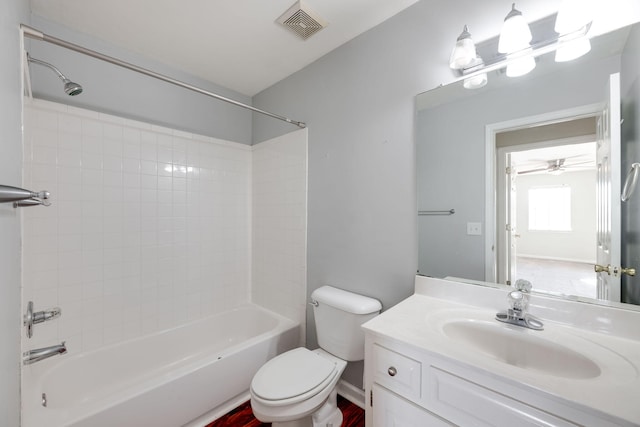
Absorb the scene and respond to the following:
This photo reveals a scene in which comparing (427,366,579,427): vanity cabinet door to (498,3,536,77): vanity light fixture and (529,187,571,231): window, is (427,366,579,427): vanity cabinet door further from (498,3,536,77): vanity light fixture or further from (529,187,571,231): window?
(498,3,536,77): vanity light fixture

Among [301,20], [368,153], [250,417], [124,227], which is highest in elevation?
[301,20]

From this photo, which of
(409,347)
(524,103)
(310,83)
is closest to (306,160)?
(310,83)

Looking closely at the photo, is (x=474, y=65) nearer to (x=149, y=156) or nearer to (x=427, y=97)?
(x=427, y=97)

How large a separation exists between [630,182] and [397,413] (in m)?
1.16

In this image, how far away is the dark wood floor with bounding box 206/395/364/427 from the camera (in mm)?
1534

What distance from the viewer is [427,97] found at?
1.37 metres

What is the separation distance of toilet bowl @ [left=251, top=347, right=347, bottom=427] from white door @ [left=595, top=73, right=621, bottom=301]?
1.23 metres

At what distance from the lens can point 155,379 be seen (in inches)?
54.7

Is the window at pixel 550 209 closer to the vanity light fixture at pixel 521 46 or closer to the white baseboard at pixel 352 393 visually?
the vanity light fixture at pixel 521 46

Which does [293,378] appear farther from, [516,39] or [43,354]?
[516,39]

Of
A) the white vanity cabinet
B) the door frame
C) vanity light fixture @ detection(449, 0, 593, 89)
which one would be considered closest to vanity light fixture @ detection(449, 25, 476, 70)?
vanity light fixture @ detection(449, 0, 593, 89)

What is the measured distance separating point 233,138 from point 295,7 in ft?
4.28

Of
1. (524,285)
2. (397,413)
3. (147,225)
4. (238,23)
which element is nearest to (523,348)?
(524,285)

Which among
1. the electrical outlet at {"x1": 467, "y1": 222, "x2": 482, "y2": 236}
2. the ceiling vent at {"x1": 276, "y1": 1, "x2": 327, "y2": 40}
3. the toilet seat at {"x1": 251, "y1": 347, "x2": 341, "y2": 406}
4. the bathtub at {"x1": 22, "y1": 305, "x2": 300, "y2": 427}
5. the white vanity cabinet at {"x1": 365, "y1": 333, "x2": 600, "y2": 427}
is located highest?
the ceiling vent at {"x1": 276, "y1": 1, "x2": 327, "y2": 40}
